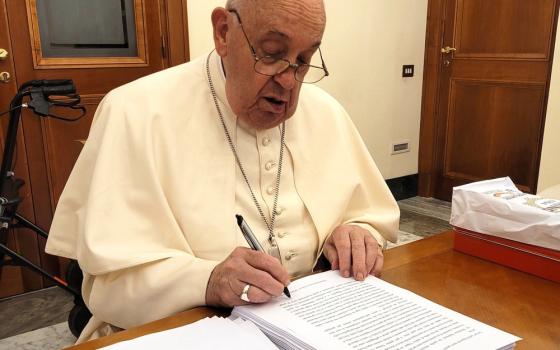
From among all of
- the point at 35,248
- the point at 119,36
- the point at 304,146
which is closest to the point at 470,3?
the point at 119,36

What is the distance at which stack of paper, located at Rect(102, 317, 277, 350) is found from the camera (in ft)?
2.43

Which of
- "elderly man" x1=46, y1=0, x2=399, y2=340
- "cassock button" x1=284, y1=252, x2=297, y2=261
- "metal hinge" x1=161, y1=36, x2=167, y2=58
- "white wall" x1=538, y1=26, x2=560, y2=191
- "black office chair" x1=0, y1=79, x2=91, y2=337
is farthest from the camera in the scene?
"white wall" x1=538, y1=26, x2=560, y2=191

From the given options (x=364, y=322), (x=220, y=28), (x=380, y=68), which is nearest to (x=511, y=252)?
(x=364, y=322)

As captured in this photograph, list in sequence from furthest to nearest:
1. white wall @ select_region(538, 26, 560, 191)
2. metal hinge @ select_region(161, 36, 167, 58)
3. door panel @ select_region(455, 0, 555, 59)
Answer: door panel @ select_region(455, 0, 555, 59) < white wall @ select_region(538, 26, 560, 191) < metal hinge @ select_region(161, 36, 167, 58)

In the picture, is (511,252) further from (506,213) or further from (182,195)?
(182,195)

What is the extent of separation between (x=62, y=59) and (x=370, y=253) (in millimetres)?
A: 2388

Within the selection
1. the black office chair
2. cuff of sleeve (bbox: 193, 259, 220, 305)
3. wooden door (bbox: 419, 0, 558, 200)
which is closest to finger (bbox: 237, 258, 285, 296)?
cuff of sleeve (bbox: 193, 259, 220, 305)

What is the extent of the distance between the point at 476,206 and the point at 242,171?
56cm

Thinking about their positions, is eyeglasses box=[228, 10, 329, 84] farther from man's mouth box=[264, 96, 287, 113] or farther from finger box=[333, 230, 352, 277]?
finger box=[333, 230, 352, 277]

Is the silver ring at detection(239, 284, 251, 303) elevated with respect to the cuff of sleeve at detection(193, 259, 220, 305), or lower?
elevated

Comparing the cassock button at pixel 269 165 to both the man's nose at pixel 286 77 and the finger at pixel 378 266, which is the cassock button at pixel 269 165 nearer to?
the man's nose at pixel 286 77

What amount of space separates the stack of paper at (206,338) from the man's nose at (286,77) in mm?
547

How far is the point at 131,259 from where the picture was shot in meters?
1.00

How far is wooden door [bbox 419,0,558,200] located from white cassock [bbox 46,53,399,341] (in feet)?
10.3
